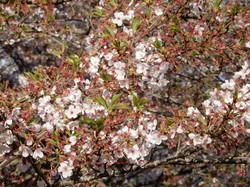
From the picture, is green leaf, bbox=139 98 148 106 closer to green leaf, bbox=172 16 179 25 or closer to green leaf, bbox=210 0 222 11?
green leaf, bbox=172 16 179 25

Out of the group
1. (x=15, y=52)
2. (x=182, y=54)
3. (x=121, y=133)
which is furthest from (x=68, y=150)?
(x=15, y=52)

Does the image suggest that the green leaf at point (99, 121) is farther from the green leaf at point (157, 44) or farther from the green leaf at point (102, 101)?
the green leaf at point (157, 44)

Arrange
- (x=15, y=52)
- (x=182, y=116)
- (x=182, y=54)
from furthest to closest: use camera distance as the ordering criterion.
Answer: (x=15, y=52), (x=182, y=54), (x=182, y=116)

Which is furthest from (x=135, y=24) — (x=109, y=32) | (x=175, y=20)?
(x=175, y=20)

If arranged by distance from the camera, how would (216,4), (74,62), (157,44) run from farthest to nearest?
1. (216,4)
2. (157,44)
3. (74,62)

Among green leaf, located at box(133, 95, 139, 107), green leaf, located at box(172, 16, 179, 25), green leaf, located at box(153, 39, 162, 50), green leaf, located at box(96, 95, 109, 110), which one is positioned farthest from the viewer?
green leaf, located at box(172, 16, 179, 25)

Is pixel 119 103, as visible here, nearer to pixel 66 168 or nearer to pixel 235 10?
pixel 66 168

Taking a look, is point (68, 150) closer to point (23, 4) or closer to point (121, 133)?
point (121, 133)

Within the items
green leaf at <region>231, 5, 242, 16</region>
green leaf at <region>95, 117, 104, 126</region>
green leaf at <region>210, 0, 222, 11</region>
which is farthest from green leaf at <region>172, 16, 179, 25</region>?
green leaf at <region>95, 117, 104, 126</region>
